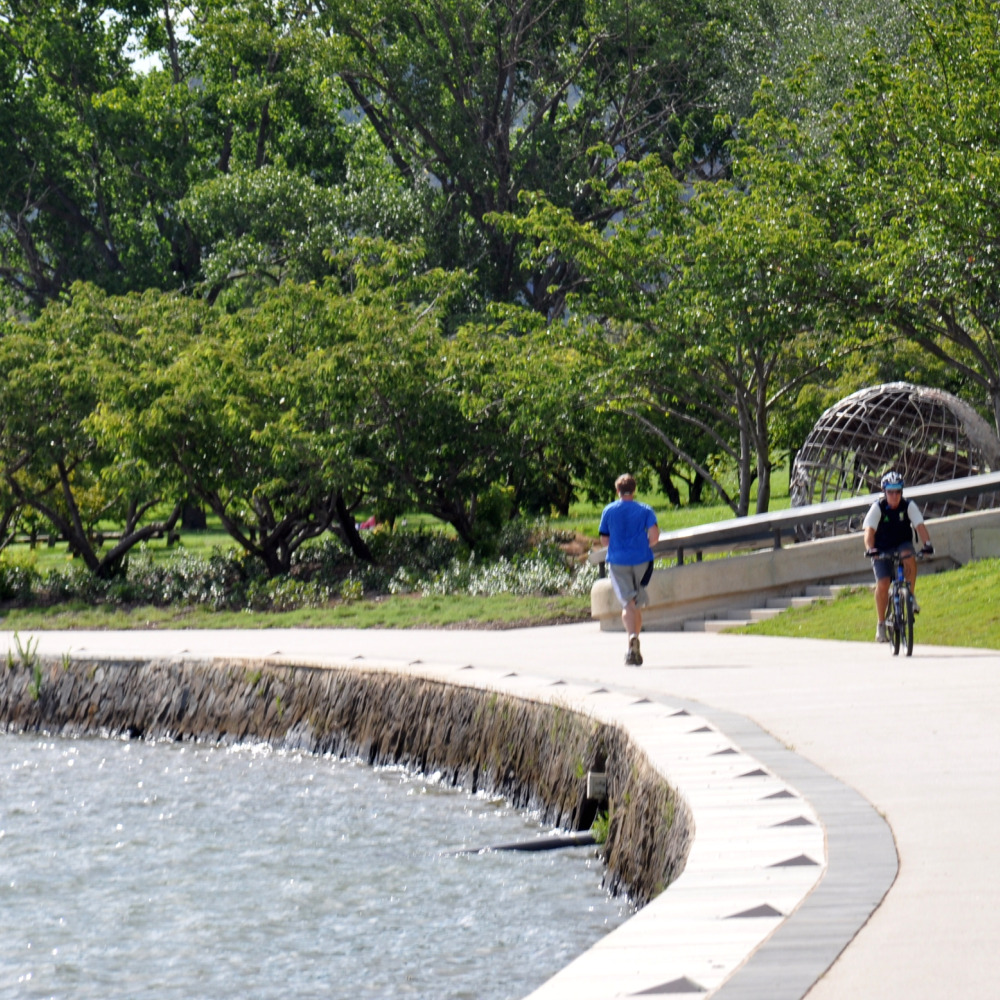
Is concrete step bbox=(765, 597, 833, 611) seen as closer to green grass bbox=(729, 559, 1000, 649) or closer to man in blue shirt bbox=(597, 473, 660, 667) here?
green grass bbox=(729, 559, 1000, 649)

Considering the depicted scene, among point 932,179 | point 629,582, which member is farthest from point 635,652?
point 932,179

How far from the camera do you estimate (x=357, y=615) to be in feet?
65.7

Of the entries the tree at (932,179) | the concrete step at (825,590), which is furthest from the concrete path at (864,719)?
the tree at (932,179)

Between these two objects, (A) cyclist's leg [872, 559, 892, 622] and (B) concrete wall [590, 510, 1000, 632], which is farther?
(B) concrete wall [590, 510, 1000, 632]

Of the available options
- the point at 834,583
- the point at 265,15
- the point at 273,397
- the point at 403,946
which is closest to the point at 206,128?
the point at 265,15

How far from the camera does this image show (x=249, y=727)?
1416 cm

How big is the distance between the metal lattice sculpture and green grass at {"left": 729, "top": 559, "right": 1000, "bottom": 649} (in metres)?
3.36

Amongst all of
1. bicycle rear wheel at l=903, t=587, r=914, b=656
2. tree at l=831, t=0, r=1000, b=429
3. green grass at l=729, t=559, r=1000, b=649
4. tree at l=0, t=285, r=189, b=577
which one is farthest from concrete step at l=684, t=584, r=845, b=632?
tree at l=0, t=285, r=189, b=577

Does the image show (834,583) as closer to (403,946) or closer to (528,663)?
(528,663)

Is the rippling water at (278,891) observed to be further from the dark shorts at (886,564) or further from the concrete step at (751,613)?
the concrete step at (751,613)

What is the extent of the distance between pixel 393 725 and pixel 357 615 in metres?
7.35

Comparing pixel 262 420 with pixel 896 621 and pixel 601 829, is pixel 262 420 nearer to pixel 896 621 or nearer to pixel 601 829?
pixel 896 621

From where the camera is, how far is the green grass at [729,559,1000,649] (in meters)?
14.7

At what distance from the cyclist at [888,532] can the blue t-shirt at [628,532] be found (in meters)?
1.98
